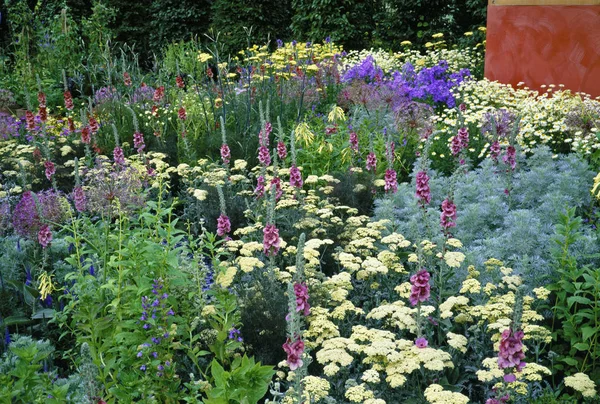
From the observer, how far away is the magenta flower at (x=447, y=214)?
3.74 metres

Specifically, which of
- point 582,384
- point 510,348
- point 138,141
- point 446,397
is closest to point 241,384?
point 446,397

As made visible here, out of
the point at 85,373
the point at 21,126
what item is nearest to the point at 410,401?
the point at 85,373

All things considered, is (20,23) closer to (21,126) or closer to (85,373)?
(21,126)

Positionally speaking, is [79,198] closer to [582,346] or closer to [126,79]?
[582,346]

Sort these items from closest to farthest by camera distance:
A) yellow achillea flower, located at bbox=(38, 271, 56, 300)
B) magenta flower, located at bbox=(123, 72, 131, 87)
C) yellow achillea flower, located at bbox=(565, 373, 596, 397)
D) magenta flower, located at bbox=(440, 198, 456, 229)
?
1. yellow achillea flower, located at bbox=(565, 373, 596, 397)
2. yellow achillea flower, located at bbox=(38, 271, 56, 300)
3. magenta flower, located at bbox=(440, 198, 456, 229)
4. magenta flower, located at bbox=(123, 72, 131, 87)

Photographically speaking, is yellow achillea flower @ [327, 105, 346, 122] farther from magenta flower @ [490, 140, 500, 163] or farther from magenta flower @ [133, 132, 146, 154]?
magenta flower @ [133, 132, 146, 154]

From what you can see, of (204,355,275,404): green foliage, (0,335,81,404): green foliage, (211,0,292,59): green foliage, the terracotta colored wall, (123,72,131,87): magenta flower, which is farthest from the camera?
(211,0,292,59): green foliage

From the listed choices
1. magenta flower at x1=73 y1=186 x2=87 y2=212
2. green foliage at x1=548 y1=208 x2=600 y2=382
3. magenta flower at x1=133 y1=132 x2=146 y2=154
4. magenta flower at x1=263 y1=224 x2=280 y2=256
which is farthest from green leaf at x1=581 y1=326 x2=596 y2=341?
magenta flower at x1=133 y1=132 x2=146 y2=154

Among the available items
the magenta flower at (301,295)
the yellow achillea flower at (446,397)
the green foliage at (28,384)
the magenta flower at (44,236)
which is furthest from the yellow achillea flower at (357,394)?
the magenta flower at (44,236)

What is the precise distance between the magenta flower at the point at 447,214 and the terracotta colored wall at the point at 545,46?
15.1ft

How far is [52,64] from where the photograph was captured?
11328 millimetres

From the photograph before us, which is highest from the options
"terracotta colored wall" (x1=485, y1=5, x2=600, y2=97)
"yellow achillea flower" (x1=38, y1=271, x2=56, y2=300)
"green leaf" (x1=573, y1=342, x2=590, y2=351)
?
"terracotta colored wall" (x1=485, y1=5, x2=600, y2=97)

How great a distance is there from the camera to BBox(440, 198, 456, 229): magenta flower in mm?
3738

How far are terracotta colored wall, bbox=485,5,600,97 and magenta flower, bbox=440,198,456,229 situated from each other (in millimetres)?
→ 4597
